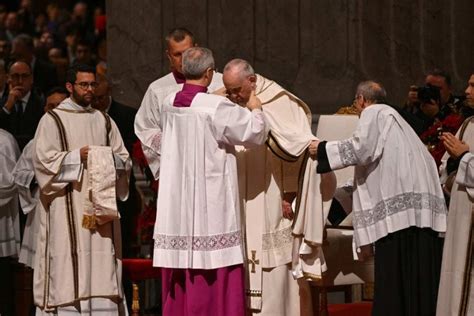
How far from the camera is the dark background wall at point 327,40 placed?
1327cm

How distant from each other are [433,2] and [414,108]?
57.4 inches

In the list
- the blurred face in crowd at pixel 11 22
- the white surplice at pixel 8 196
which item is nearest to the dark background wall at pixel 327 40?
the white surplice at pixel 8 196

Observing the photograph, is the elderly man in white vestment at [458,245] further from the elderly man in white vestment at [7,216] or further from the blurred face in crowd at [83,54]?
the blurred face in crowd at [83,54]

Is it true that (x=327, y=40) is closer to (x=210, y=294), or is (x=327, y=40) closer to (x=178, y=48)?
(x=178, y=48)

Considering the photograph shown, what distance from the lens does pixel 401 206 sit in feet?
35.3

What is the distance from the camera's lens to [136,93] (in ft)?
47.4

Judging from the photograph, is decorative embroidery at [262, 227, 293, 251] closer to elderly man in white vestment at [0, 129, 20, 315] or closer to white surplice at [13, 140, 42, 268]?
white surplice at [13, 140, 42, 268]

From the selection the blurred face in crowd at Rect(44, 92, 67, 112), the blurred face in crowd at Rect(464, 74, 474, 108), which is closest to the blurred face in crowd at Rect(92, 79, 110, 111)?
the blurred face in crowd at Rect(44, 92, 67, 112)

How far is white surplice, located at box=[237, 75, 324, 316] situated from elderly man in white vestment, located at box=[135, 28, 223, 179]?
0.86 m

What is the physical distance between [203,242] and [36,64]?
646cm

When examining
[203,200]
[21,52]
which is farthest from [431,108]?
[21,52]

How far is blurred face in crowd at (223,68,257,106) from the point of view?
1055 centimetres

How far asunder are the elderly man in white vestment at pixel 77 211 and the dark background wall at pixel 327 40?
7.42ft

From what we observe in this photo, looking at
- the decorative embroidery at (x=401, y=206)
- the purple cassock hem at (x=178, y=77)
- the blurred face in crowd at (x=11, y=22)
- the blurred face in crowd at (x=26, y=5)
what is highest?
the blurred face in crowd at (x=26, y=5)
